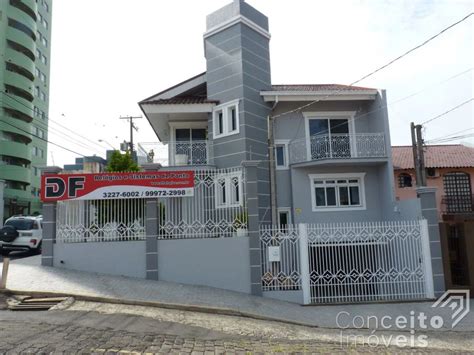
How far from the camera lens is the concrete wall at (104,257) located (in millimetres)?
9750

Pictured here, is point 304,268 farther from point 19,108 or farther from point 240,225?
point 19,108

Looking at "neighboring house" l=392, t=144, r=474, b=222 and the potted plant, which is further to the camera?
"neighboring house" l=392, t=144, r=474, b=222

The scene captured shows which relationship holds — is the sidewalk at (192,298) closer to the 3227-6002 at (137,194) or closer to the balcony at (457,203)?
Result: the 3227-6002 at (137,194)

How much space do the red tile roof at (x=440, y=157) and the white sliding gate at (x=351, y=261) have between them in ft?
54.0

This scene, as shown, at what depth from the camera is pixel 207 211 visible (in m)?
9.95

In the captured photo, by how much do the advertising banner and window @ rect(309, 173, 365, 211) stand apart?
7.80 m

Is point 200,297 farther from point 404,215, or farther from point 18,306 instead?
point 404,215

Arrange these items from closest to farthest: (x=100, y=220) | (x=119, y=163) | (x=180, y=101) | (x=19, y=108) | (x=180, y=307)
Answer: (x=180, y=307) < (x=100, y=220) < (x=119, y=163) < (x=180, y=101) < (x=19, y=108)

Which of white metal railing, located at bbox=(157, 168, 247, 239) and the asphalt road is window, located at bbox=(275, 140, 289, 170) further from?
the asphalt road

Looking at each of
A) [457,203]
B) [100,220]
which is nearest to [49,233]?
[100,220]

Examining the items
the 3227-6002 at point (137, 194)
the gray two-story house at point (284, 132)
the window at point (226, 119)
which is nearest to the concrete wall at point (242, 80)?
the gray two-story house at point (284, 132)

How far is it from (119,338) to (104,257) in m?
4.57

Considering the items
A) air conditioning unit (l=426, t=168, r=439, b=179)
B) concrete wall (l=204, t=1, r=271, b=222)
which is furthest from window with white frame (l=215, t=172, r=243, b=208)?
air conditioning unit (l=426, t=168, r=439, b=179)

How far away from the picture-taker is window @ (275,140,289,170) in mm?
16223
